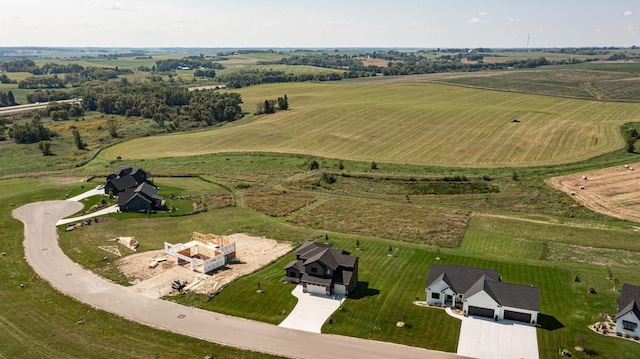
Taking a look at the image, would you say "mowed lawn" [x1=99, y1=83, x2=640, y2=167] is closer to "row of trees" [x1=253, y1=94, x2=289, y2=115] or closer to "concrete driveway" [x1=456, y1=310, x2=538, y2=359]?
"row of trees" [x1=253, y1=94, x2=289, y2=115]

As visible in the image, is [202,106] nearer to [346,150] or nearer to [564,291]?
[346,150]

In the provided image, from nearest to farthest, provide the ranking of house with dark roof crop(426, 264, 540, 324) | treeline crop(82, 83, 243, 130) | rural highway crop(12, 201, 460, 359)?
rural highway crop(12, 201, 460, 359) → house with dark roof crop(426, 264, 540, 324) → treeline crop(82, 83, 243, 130)

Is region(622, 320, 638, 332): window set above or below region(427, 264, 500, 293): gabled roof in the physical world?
below

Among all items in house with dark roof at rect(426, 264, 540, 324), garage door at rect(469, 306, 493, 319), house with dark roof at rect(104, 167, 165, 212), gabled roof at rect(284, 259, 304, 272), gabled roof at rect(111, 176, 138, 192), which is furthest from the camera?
gabled roof at rect(111, 176, 138, 192)

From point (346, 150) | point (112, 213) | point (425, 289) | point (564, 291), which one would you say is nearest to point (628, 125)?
point (346, 150)

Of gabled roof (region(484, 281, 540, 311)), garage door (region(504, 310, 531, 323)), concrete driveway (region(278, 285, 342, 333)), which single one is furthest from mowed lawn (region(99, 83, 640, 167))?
concrete driveway (region(278, 285, 342, 333))

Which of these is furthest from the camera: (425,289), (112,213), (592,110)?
(592,110)
